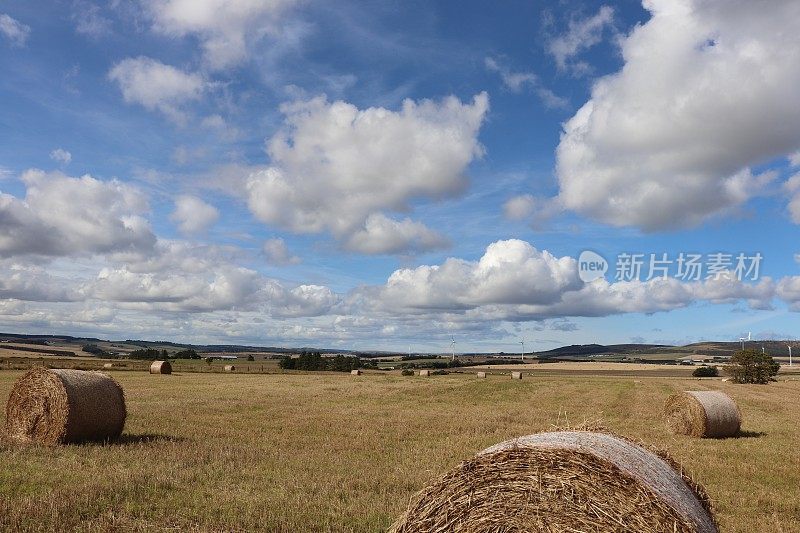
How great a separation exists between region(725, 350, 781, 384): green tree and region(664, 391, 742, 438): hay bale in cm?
4402

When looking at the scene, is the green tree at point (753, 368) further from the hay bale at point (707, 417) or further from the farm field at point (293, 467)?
the hay bale at point (707, 417)

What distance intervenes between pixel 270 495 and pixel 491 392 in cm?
2877

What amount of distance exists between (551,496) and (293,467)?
7120 millimetres

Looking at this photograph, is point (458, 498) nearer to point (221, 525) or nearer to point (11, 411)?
point (221, 525)

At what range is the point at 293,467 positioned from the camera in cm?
1180

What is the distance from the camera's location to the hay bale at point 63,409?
1447 centimetres

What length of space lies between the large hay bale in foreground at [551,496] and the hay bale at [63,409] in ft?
37.4

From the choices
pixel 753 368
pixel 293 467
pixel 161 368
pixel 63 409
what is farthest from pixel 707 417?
pixel 753 368

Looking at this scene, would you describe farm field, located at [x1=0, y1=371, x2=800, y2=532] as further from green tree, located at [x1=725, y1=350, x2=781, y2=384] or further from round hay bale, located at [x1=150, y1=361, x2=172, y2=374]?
green tree, located at [x1=725, y1=350, x2=781, y2=384]

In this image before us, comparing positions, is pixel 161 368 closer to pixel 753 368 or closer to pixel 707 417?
pixel 707 417

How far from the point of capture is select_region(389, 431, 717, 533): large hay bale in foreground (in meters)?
5.63

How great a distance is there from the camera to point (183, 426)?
17.4 meters

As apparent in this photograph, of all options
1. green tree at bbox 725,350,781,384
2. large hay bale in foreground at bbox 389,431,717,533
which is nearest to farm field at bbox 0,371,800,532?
large hay bale in foreground at bbox 389,431,717,533

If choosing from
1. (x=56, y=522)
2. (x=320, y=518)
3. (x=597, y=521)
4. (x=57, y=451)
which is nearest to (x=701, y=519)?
(x=597, y=521)
